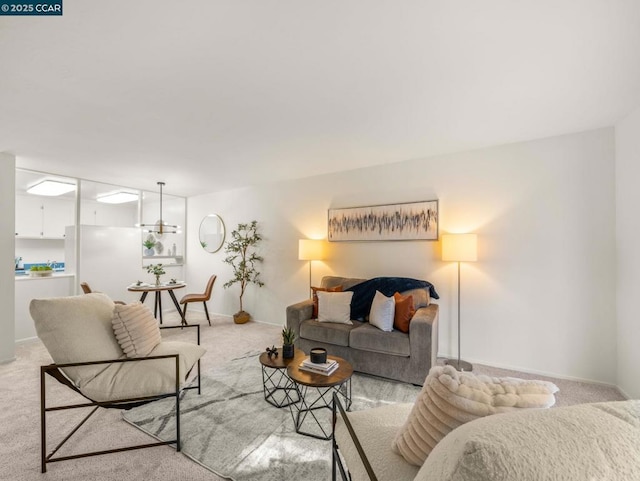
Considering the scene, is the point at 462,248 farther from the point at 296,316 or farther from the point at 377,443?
the point at 377,443

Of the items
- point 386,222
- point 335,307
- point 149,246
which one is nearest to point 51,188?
point 149,246

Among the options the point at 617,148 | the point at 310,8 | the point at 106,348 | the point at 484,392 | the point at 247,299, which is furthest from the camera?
the point at 247,299

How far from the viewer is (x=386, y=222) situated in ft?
12.5

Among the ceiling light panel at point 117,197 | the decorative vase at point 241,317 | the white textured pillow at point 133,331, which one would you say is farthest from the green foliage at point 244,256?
the white textured pillow at point 133,331

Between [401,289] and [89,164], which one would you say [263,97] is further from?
[89,164]

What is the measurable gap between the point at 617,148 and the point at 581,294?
1.39 metres

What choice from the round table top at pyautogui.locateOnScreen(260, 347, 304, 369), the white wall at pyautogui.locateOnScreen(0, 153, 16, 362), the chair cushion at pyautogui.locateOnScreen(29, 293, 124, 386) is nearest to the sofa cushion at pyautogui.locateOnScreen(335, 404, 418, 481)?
the round table top at pyautogui.locateOnScreen(260, 347, 304, 369)

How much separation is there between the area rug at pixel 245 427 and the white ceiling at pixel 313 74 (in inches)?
94.9

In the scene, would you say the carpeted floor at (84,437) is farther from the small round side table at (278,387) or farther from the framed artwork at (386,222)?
the framed artwork at (386,222)

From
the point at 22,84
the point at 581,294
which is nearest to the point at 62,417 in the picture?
the point at 22,84

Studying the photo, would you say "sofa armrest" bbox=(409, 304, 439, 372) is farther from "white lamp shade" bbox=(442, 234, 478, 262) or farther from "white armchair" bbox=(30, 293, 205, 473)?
"white armchair" bbox=(30, 293, 205, 473)

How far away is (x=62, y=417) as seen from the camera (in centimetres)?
219

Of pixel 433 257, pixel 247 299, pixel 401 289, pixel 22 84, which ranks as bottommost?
pixel 247 299

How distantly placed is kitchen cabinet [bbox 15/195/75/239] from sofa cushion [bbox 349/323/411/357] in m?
5.28
